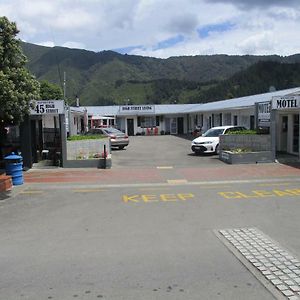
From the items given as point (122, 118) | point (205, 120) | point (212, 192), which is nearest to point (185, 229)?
point (212, 192)

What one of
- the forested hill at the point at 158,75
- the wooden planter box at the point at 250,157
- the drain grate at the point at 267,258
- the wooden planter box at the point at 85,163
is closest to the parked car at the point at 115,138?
the wooden planter box at the point at 85,163

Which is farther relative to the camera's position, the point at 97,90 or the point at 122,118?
the point at 97,90

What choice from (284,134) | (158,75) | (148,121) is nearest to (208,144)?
(284,134)

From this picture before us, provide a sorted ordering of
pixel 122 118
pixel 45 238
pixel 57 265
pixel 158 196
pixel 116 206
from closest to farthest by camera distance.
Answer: pixel 57 265
pixel 45 238
pixel 116 206
pixel 158 196
pixel 122 118

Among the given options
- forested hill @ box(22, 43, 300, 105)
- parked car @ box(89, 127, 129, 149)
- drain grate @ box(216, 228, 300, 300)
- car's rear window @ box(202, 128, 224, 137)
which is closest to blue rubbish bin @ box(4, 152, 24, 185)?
drain grate @ box(216, 228, 300, 300)

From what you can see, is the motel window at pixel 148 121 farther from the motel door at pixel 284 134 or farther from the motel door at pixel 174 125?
the motel door at pixel 284 134

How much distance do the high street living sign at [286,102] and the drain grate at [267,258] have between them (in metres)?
12.7

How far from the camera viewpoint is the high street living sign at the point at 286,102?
19.8 metres

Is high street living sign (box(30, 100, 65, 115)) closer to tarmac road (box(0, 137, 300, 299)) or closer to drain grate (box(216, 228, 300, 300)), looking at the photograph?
tarmac road (box(0, 137, 300, 299))

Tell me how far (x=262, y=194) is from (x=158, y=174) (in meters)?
5.72

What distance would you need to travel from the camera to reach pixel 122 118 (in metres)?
56.7

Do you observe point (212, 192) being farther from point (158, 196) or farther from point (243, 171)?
point (243, 171)

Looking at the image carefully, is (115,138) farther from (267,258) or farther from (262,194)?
(267,258)

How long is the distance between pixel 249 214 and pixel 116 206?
11.0 ft
